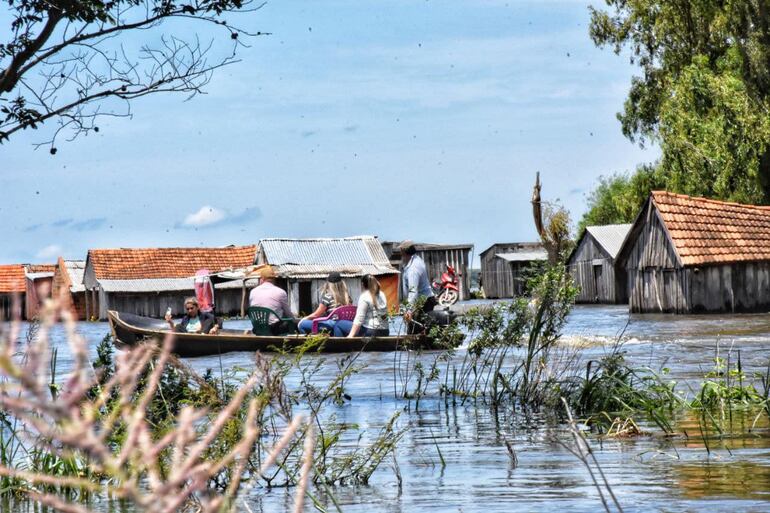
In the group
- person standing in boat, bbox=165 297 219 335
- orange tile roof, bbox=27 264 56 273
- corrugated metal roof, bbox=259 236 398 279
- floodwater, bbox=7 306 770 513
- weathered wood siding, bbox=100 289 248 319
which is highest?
orange tile roof, bbox=27 264 56 273

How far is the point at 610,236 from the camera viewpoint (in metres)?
60.0

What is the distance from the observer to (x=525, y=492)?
7.52 m

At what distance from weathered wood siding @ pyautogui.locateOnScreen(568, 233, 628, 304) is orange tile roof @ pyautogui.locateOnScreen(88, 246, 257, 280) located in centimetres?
1958

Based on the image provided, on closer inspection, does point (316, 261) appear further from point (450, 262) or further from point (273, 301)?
point (273, 301)

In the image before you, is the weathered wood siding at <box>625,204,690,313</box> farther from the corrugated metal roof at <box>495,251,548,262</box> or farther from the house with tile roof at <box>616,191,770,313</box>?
the corrugated metal roof at <box>495,251,548,262</box>

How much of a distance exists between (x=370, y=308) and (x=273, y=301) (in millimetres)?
3180

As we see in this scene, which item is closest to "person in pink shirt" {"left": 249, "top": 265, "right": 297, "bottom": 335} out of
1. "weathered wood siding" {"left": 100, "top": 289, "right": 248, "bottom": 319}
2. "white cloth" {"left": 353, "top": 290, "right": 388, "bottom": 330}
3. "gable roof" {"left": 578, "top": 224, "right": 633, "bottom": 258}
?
"white cloth" {"left": 353, "top": 290, "right": 388, "bottom": 330}

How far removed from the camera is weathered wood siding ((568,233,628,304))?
187 ft

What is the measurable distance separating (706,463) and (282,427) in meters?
4.14

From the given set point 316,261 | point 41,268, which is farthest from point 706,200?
point 41,268

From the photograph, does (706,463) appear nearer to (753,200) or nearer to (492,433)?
(492,433)

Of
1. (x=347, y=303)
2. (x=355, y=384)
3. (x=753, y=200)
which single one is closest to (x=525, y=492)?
(x=355, y=384)

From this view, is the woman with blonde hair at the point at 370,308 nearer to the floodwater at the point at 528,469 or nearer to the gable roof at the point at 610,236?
the floodwater at the point at 528,469

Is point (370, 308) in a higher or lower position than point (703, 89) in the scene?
lower
